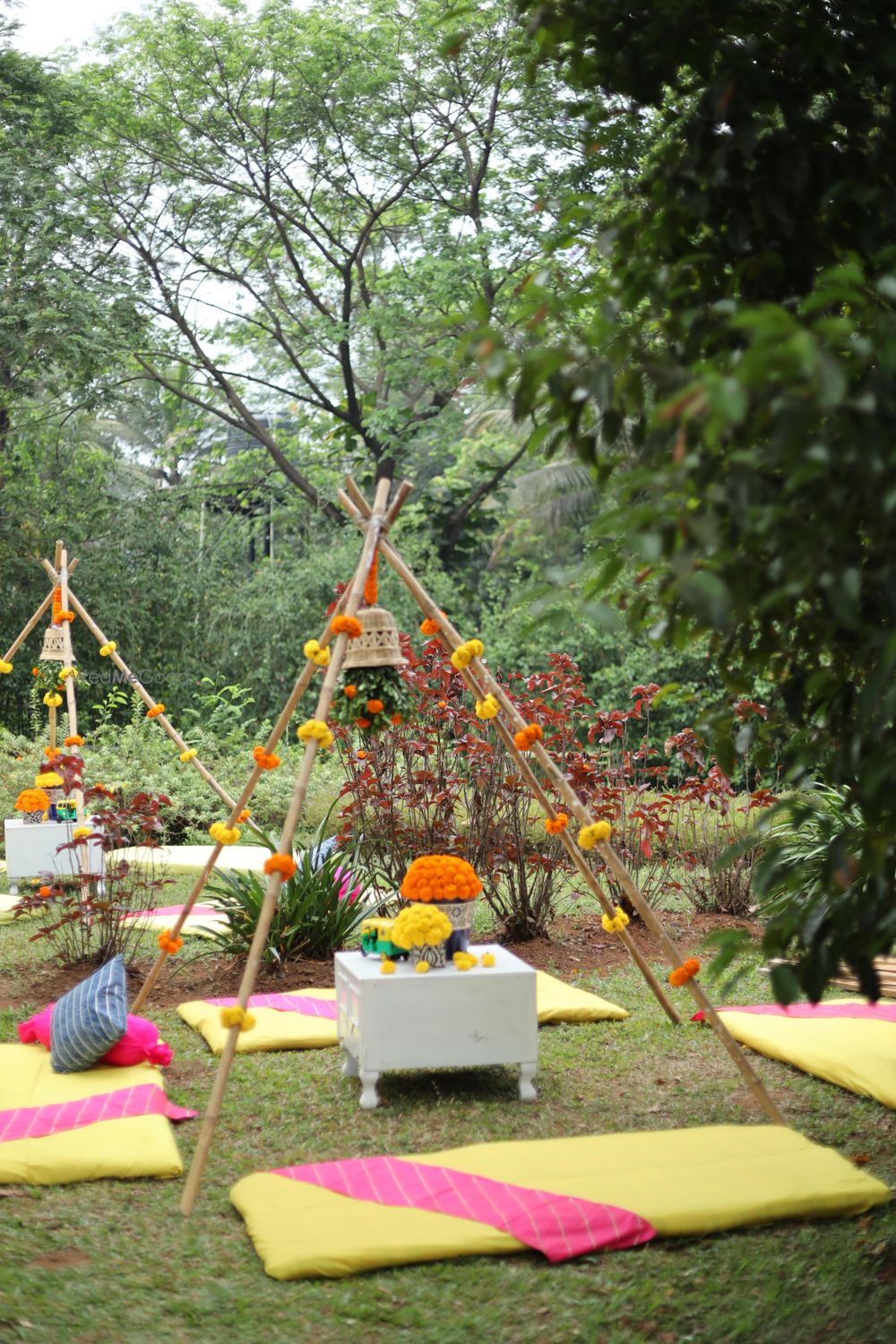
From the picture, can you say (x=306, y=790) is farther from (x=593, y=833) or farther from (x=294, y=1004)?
(x=294, y=1004)

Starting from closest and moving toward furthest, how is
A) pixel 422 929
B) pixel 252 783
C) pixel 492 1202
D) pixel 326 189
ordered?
pixel 492 1202 < pixel 422 929 < pixel 252 783 < pixel 326 189

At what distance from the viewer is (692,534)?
154 cm

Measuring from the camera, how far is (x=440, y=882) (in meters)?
4.28

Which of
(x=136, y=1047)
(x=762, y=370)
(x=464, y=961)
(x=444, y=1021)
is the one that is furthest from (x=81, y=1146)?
(x=762, y=370)

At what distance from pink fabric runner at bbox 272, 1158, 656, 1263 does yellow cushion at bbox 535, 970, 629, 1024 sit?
181cm

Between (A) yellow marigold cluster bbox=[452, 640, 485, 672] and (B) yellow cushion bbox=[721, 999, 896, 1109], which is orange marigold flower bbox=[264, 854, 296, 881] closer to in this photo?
(A) yellow marigold cluster bbox=[452, 640, 485, 672]

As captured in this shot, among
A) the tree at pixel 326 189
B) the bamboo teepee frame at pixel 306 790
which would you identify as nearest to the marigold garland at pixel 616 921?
the bamboo teepee frame at pixel 306 790

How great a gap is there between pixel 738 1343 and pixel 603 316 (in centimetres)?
210

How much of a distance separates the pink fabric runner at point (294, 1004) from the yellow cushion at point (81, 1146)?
1050 mm

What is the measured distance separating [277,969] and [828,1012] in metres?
2.41

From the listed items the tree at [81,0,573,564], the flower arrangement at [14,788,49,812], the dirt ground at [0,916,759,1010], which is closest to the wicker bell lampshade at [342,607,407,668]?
Result: the dirt ground at [0,916,759,1010]

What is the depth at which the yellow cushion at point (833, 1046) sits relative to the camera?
423cm

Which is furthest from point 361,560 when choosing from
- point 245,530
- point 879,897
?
point 245,530

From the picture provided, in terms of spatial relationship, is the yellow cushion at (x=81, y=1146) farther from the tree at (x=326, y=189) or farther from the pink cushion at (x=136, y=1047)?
the tree at (x=326, y=189)
